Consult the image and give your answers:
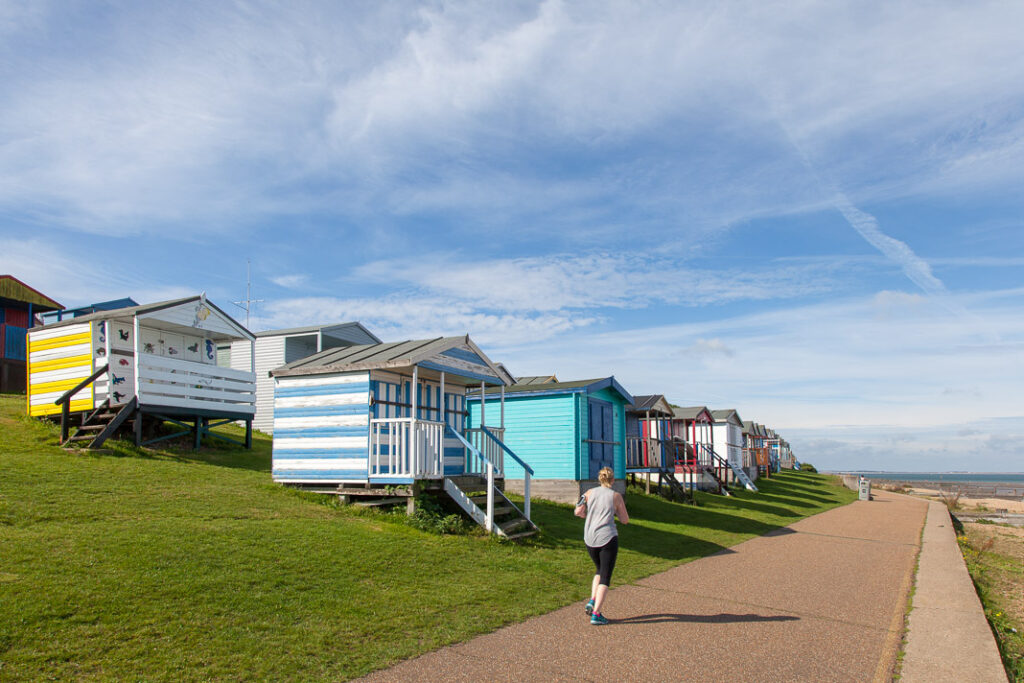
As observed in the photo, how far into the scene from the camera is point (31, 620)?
19.2 feet

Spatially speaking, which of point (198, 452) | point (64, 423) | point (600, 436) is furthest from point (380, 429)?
point (600, 436)

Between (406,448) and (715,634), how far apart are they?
22.7ft

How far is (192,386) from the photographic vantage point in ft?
58.5

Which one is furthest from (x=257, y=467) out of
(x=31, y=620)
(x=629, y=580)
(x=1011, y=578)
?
(x=1011, y=578)

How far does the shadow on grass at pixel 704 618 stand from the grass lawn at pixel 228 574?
3.42ft

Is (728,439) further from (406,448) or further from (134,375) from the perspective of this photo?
(134,375)

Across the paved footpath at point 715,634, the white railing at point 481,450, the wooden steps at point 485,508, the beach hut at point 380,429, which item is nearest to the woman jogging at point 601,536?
the paved footpath at point 715,634

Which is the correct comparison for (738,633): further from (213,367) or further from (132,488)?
(213,367)

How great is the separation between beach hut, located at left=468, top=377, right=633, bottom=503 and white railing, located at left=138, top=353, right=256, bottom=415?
6.11m

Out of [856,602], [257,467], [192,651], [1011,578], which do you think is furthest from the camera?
[257,467]

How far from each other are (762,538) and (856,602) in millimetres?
7354

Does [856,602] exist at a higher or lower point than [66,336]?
lower

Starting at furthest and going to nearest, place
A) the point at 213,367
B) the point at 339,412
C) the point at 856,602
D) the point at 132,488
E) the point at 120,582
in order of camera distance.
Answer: the point at 213,367 < the point at 339,412 < the point at 132,488 < the point at 856,602 < the point at 120,582

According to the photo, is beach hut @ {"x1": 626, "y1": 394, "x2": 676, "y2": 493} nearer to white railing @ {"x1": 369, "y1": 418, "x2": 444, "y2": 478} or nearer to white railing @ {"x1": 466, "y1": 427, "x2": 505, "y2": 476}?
white railing @ {"x1": 466, "y1": 427, "x2": 505, "y2": 476}
